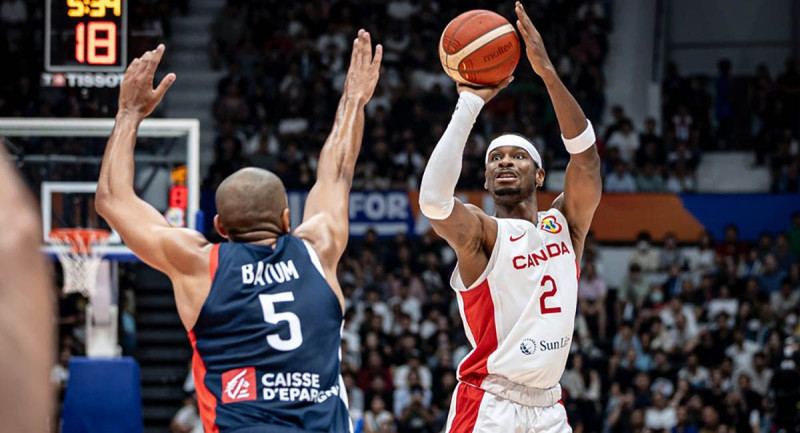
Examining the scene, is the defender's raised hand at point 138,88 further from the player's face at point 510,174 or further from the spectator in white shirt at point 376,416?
the spectator in white shirt at point 376,416

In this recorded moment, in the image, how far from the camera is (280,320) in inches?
149

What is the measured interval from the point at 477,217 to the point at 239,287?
6.25ft

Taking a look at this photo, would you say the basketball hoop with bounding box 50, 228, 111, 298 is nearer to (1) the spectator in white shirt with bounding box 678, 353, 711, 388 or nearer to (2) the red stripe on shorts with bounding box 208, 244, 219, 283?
(2) the red stripe on shorts with bounding box 208, 244, 219, 283

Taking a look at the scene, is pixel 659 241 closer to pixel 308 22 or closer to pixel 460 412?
pixel 308 22

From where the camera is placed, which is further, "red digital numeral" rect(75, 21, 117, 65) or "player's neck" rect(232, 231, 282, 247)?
"red digital numeral" rect(75, 21, 117, 65)

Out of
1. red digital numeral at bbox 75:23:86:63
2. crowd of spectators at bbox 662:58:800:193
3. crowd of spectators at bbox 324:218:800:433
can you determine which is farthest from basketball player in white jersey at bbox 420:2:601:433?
crowd of spectators at bbox 662:58:800:193

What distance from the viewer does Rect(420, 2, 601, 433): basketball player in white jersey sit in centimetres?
531

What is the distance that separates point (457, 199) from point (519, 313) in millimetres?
630

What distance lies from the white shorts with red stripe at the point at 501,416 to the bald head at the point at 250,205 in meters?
1.84

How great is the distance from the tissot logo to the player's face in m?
2.31

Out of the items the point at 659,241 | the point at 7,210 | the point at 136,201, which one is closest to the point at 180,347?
the point at 659,241

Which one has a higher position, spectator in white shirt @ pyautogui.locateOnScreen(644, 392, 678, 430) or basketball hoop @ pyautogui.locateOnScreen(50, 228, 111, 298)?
basketball hoop @ pyautogui.locateOnScreen(50, 228, 111, 298)

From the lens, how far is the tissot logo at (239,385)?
3789mm

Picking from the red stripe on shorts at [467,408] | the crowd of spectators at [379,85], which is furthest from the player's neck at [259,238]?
the crowd of spectators at [379,85]
